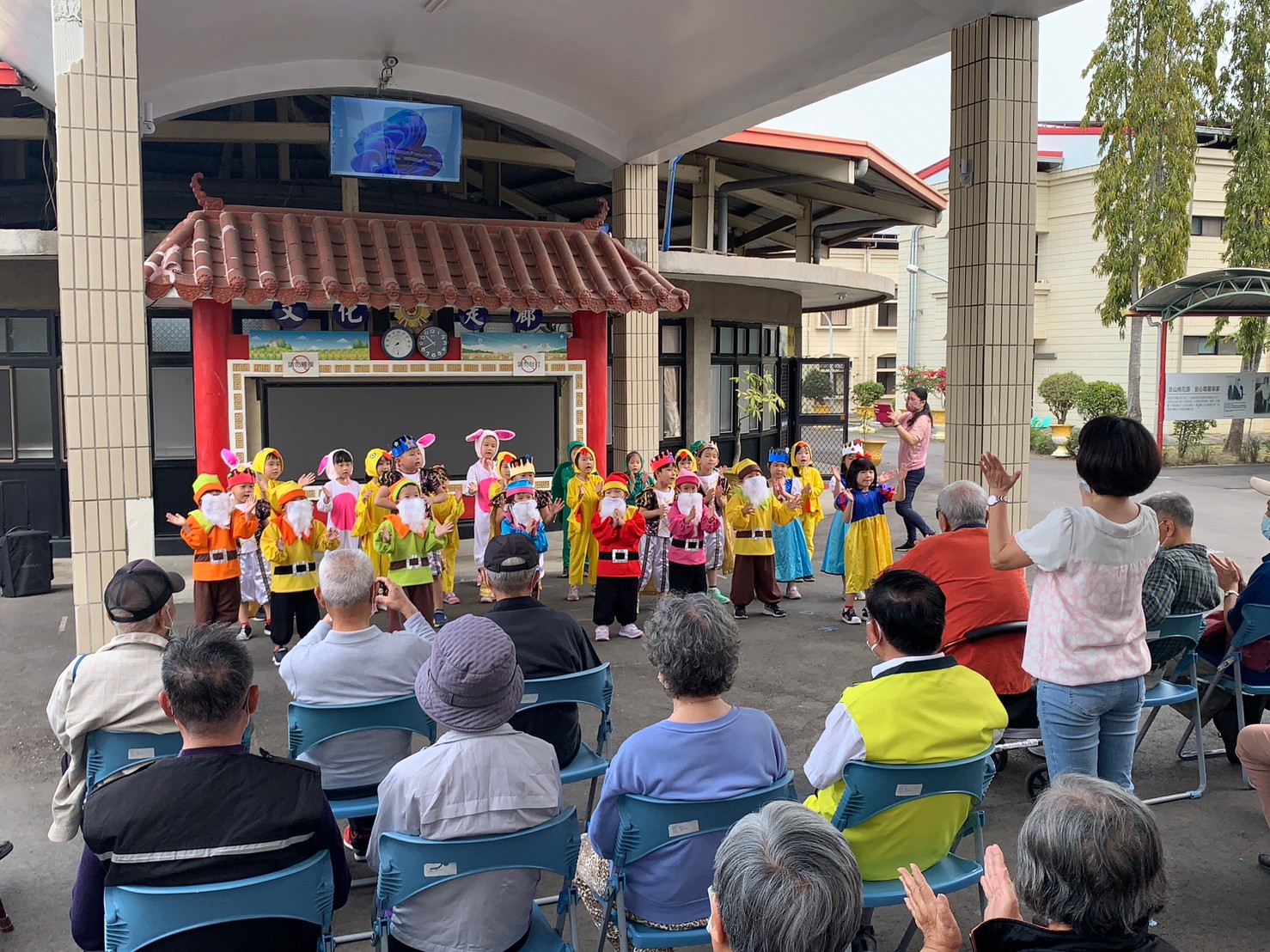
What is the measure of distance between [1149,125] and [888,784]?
2046cm

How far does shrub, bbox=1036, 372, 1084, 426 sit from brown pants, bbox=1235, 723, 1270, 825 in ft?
80.5

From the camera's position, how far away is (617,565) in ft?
25.6

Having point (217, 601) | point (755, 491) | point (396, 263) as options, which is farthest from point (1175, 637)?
point (396, 263)

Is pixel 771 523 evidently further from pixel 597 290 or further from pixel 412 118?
pixel 412 118

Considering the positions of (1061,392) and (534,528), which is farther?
(1061,392)

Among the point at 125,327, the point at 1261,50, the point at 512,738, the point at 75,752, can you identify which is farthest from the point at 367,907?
the point at 1261,50

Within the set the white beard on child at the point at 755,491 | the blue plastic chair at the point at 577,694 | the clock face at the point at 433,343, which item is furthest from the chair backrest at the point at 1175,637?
the clock face at the point at 433,343

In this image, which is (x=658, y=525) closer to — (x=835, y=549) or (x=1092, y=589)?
(x=835, y=549)

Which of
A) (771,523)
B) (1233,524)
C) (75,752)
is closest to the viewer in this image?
(75,752)

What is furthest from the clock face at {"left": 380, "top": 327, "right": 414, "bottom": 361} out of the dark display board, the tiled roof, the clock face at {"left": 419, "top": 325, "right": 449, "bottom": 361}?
the tiled roof

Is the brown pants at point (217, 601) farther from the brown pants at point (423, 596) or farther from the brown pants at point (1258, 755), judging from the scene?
the brown pants at point (1258, 755)

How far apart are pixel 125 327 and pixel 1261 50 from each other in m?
22.6

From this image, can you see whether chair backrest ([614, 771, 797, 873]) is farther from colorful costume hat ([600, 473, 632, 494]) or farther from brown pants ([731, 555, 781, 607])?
brown pants ([731, 555, 781, 607])

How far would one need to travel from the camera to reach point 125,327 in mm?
5953
